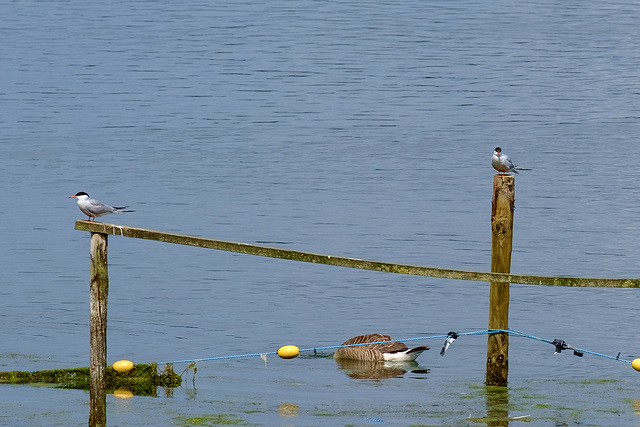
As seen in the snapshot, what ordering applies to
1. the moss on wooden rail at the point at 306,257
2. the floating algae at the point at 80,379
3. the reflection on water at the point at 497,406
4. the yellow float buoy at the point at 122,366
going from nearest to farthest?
the moss on wooden rail at the point at 306,257, the reflection on water at the point at 497,406, the yellow float buoy at the point at 122,366, the floating algae at the point at 80,379

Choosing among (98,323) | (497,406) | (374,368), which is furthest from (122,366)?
(374,368)

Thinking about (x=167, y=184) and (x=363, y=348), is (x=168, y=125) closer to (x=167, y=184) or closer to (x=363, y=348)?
(x=167, y=184)

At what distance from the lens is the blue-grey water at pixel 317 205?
15.2m

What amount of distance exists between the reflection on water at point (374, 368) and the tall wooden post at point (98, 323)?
5917 millimetres

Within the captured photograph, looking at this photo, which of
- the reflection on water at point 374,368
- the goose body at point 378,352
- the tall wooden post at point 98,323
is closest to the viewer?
the tall wooden post at point 98,323

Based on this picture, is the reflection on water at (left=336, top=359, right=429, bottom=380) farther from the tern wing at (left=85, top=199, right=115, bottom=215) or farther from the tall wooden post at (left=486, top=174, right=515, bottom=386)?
the tern wing at (left=85, top=199, right=115, bottom=215)

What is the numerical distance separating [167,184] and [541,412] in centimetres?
2201

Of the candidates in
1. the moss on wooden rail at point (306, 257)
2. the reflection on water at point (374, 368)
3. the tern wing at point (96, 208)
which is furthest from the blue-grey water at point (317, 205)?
the tern wing at point (96, 208)

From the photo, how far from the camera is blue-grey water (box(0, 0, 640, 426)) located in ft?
49.8

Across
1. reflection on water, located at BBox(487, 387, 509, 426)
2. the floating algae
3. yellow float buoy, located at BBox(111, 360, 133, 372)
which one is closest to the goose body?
reflection on water, located at BBox(487, 387, 509, 426)

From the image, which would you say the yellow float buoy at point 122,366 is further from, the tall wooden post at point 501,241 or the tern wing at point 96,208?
the tall wooden post at point 501,241

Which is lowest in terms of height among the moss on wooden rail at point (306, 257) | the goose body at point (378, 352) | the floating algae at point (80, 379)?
the floating algae at point (80, 379)

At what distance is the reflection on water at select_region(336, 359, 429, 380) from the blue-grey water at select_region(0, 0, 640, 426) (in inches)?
10.0

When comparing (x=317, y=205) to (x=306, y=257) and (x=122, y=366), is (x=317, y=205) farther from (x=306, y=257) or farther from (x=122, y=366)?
(x=306, y=257)
